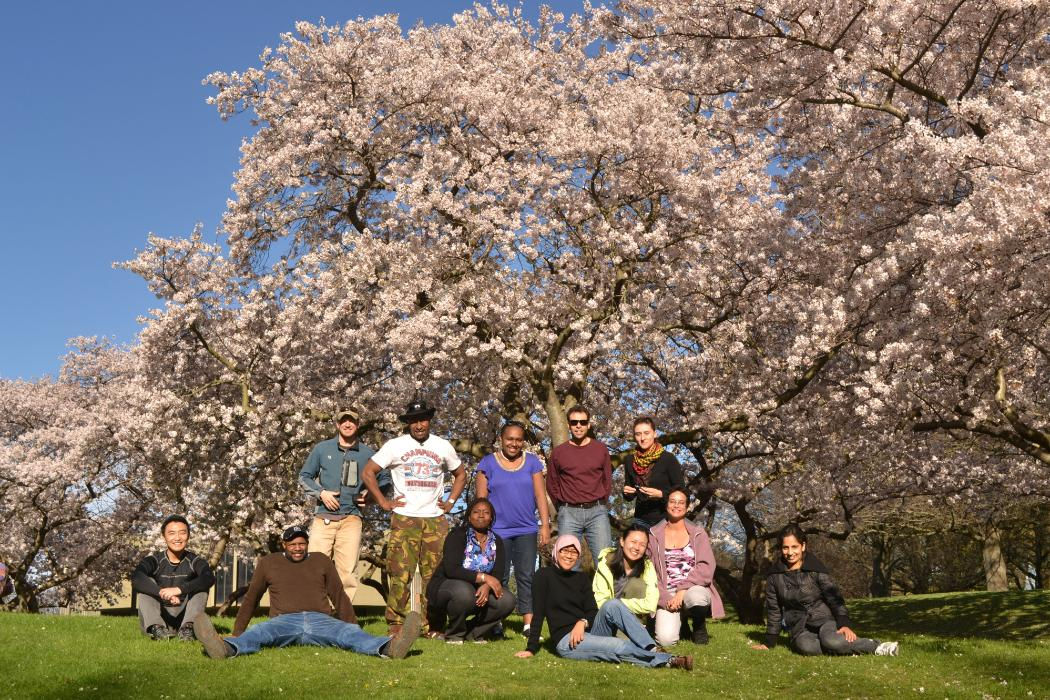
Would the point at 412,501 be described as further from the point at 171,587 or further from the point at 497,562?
the point at 171,587

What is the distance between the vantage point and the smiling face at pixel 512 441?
12.4 meters

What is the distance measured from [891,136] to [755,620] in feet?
42.3

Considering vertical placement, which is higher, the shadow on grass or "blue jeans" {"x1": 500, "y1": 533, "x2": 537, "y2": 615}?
"blue jeans" {"x1": 500, "y1": 533, "x2": 537, "y2": 615}

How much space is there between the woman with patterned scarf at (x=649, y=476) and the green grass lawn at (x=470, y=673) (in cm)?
186

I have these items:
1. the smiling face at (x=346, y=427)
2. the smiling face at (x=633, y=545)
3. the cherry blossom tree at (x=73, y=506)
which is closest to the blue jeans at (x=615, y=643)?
the smiling face at (x=633, y=545)

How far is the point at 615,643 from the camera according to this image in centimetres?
1032

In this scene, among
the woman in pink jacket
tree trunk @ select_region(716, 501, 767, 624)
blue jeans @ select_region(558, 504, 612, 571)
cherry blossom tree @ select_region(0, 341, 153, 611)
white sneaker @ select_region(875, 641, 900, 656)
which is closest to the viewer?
white sneaker @ select_region(875, 641, 900, 656)

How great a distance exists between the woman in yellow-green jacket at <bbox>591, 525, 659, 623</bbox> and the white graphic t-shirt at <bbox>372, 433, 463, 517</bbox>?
2397mm

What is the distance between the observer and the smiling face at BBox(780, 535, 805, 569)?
1217 centimetres

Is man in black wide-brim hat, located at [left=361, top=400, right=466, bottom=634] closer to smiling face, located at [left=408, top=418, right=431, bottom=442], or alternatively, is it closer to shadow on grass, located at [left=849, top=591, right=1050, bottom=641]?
smiling face, located at [left=408, top=418, right=431, bottom=442]

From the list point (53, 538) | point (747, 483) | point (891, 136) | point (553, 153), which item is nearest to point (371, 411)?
point (553, 153)

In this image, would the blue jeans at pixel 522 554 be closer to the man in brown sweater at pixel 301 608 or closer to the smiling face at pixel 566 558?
the smiling face at pixel 566 558

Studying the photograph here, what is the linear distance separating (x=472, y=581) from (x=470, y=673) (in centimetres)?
246

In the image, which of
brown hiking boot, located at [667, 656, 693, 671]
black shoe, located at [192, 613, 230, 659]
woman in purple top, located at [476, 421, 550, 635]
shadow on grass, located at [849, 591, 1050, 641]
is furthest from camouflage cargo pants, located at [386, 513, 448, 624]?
shadow on grass, located at [849, 591, 1050, 641]
